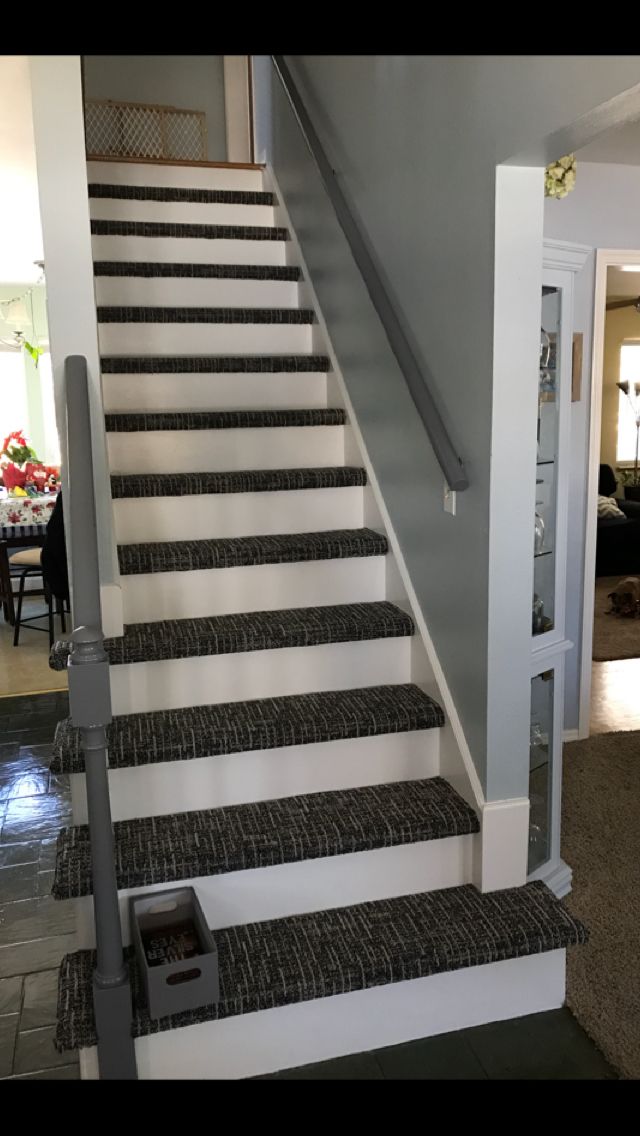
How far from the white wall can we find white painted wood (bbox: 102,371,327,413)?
1100 millimetres

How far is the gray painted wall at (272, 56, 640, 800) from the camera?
1.80m

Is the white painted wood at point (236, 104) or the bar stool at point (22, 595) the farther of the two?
the white painted wood at point (236, 104)

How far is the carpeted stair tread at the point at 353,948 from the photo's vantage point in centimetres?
180

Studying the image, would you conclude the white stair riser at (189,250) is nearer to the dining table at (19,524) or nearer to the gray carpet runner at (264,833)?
the gray carpet runner at (264,833)

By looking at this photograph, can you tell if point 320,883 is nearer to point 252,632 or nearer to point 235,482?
point 252,632

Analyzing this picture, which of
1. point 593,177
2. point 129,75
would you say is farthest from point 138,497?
point 129,75

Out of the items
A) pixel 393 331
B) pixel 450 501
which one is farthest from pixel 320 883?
pixel 393 331

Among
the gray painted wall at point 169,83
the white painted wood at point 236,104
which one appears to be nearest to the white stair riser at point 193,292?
the white painted wood at point 236,104

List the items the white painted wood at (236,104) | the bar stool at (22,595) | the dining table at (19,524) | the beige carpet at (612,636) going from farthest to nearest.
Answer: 1. the white painted wood at (236,104)
2. the dining table at (19,524)
3. the bar stool at (22,595)
4. the beige carpet at (612,636)

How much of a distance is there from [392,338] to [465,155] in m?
0.47

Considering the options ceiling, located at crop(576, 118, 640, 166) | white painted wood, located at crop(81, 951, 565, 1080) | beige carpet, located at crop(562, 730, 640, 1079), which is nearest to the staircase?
white painted wood, located at crop(81, 951, 565, 1080)

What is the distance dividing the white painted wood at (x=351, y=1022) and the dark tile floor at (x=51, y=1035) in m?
0.03

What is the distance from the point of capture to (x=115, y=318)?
A: 3.13 metres

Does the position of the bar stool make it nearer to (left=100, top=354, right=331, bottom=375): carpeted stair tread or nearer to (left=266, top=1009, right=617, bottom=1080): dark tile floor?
(left=100, top=354, right=331, bottom=375): carpeted stair tread
